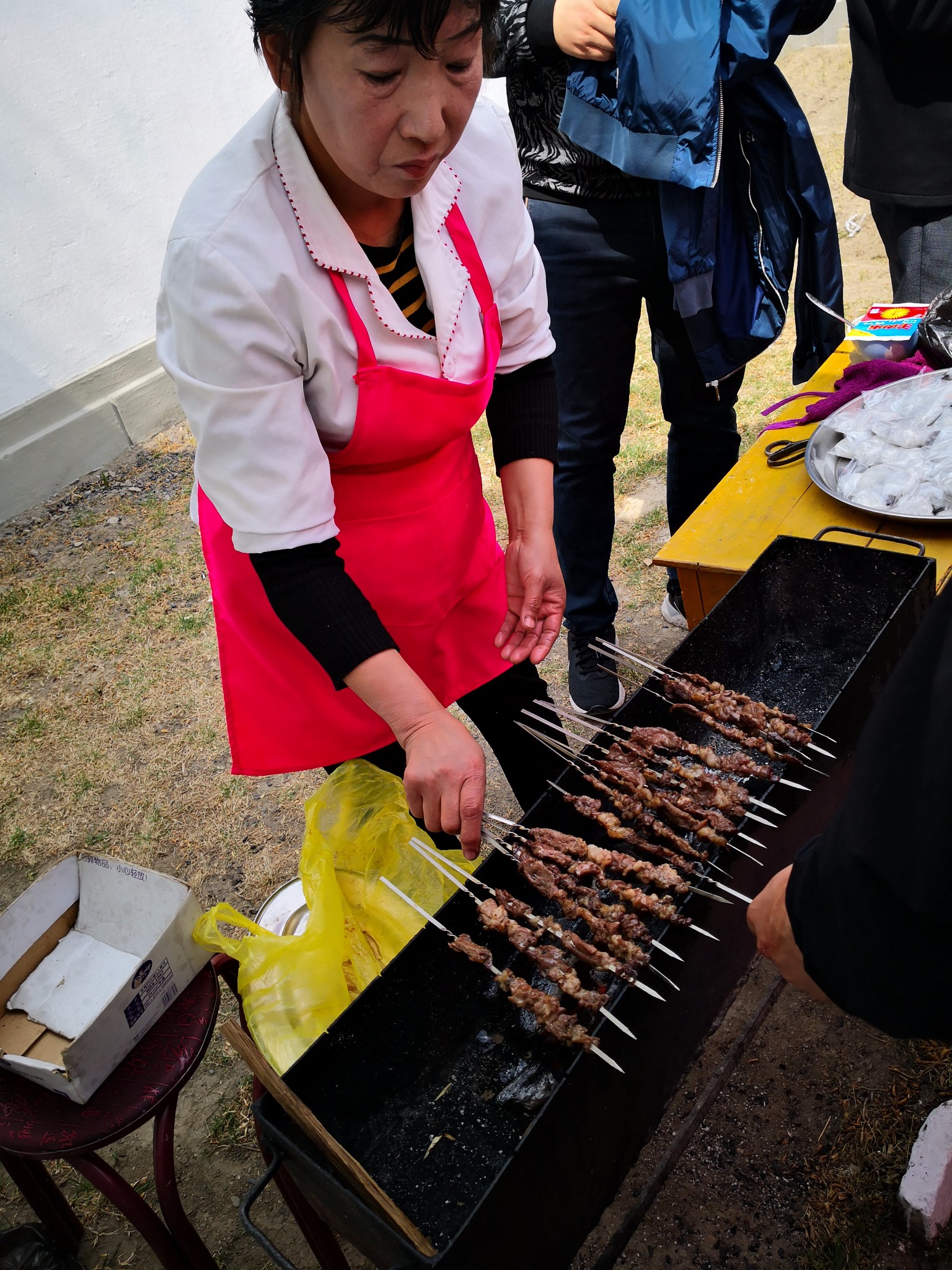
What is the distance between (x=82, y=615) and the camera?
598 centimetres

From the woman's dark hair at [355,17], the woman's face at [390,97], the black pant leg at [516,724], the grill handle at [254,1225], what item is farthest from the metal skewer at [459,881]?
the woman's dark hair at [355,17]

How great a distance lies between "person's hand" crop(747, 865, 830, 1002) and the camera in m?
1.53

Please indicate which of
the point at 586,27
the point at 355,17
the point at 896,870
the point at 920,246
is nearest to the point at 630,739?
the point at 896,870

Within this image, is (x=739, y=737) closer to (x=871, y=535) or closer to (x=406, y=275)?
(x=871, y=535)

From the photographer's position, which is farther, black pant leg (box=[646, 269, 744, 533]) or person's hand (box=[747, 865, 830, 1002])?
black pant leg (box=[646, 269, 744, 533])

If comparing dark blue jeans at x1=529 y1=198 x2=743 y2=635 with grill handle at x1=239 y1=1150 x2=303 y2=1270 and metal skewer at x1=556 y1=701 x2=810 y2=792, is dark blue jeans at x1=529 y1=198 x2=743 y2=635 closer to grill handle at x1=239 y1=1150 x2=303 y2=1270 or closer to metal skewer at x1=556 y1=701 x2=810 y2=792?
metal skewer at x1=556 y1=701 x2=810 y2=792

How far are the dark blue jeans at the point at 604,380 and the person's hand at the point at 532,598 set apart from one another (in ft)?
3.86

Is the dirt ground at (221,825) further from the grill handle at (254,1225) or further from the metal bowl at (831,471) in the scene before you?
the metal bowl at (831,471)

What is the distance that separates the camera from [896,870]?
123 centimetres

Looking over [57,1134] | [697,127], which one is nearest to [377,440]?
[57,1134]

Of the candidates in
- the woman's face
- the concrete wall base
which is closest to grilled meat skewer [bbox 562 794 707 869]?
the woman's face

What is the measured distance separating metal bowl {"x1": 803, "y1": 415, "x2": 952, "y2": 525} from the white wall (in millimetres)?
4894

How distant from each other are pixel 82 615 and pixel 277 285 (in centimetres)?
476

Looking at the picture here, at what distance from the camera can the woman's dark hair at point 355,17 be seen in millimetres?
1482
